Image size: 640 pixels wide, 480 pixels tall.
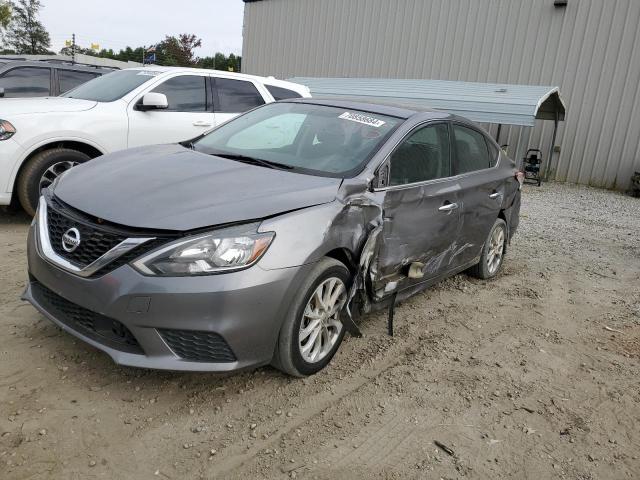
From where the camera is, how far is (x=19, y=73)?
725 centimetres

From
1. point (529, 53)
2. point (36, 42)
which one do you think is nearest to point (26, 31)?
point (36, 42)

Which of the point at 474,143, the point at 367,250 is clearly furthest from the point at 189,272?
the point at 474,143

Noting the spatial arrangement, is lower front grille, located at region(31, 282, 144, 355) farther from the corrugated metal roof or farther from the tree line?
the tree line

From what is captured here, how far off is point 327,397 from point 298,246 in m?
0.87

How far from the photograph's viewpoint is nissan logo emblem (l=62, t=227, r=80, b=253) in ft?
8.76

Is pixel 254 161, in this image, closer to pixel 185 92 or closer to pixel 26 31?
pixel 185 92

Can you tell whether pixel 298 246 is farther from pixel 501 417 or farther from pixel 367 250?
pixel 501 417

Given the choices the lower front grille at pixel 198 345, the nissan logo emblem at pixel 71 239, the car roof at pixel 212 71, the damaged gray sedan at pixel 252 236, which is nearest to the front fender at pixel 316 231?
the damaged gray sedan at pixel 252 236

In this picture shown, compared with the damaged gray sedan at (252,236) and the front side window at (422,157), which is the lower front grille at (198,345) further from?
the front side window at (422,157)

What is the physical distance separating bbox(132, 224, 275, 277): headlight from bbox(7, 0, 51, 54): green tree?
149ft

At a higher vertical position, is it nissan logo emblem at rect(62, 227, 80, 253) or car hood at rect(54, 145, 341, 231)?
Result: car hood at rect(54, 145, 341, 231)

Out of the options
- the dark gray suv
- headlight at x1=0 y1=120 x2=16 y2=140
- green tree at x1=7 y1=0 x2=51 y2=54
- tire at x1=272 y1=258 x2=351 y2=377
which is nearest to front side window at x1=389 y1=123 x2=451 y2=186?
tire at x1=272 y1=258 x2=351 y2=377

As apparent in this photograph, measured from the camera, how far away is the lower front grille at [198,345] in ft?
8.36

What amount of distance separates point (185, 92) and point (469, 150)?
3.68m
